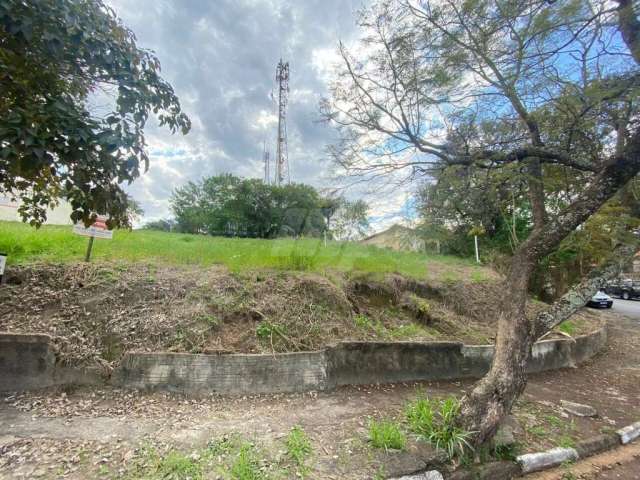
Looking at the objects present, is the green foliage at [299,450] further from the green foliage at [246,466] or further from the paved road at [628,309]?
the paved road at [628,309]

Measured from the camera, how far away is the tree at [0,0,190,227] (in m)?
1.67

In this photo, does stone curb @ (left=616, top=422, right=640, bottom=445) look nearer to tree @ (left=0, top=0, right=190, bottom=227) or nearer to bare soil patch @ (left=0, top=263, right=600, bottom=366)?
bare soil patch @ (left=0, top=263, right=600, bottom=366)

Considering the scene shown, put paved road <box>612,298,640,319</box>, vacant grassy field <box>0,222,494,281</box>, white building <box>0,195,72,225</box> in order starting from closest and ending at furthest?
1. vacant grassy field <box>0,222,494,281</box>
2. white building <box>0,195,72,225</box>
3. paved road <box>612,298,640,319</box>

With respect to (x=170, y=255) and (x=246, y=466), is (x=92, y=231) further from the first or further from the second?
(x=246, y=466)

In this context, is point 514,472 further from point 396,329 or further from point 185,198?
point 185,198

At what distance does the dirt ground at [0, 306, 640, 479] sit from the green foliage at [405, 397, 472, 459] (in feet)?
0.39

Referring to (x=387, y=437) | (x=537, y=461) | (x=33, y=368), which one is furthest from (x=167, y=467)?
(x=537, y=461)

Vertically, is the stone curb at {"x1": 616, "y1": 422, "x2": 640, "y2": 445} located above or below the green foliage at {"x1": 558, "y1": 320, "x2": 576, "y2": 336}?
below

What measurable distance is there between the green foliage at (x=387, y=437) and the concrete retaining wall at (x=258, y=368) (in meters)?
0.97

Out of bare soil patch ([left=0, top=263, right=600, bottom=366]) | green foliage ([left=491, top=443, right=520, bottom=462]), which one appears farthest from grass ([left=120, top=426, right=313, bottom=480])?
green foliage ([left=491, top=443, right=520, bottom=462])

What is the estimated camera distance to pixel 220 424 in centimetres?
247

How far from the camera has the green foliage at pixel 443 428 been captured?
7.20 feet

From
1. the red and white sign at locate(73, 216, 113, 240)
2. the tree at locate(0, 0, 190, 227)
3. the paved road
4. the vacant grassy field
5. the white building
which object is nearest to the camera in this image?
the tree at locate(0, 0, 190, 227)

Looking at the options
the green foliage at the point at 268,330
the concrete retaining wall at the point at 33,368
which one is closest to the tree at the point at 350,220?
the green foliage at the point at 268,330
